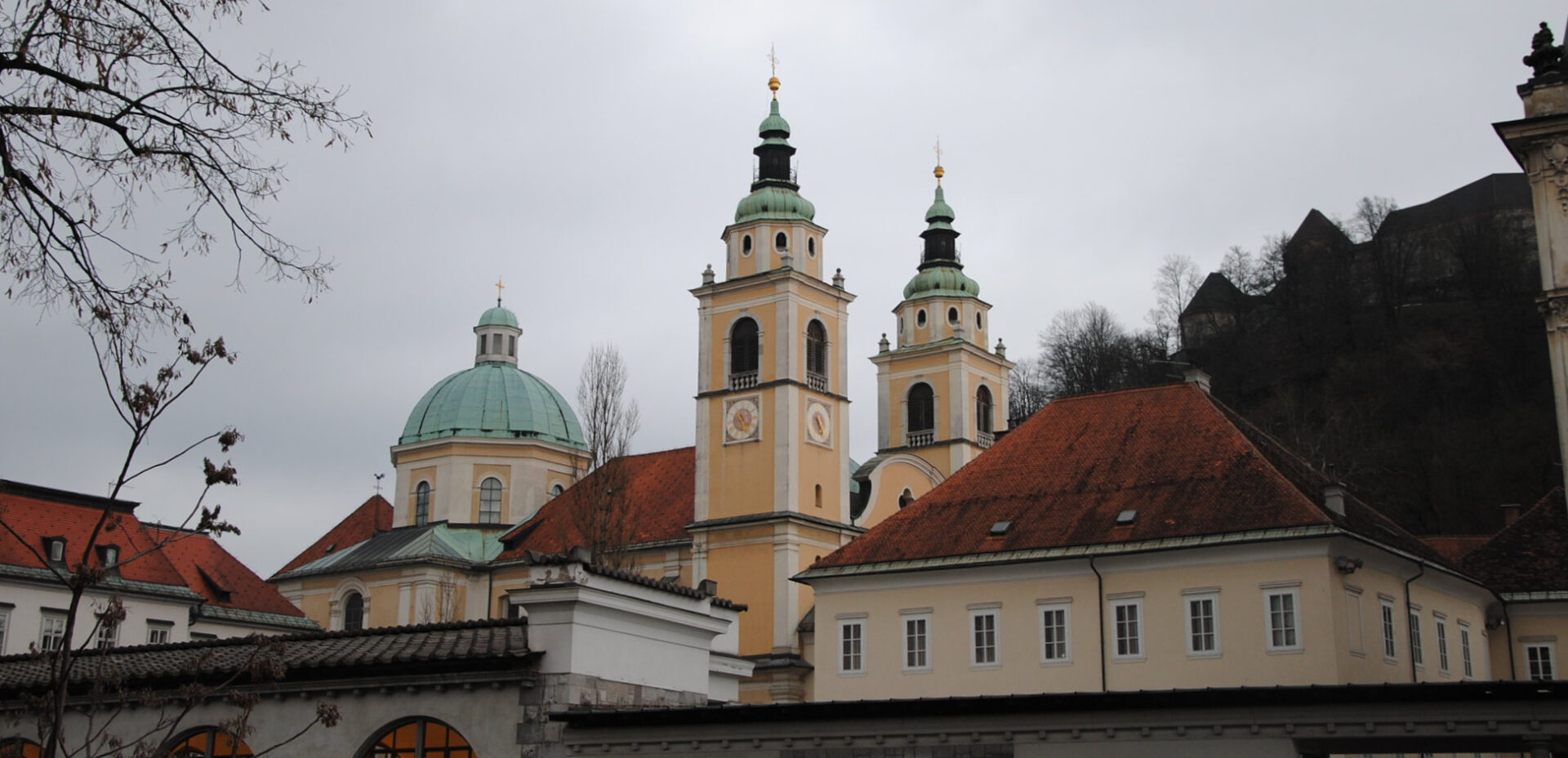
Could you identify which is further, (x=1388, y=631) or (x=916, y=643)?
(x=916, y=643)

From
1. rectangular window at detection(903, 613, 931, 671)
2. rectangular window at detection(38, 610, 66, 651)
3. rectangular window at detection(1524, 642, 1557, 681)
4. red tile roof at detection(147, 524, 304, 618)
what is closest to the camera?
rectangular window at detection(903, 613, 931, 671)

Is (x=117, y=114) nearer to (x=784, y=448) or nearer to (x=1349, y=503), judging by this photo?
(x=1349, y=503)

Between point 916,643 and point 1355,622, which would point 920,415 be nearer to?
point 916,643

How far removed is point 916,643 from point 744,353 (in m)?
22.1

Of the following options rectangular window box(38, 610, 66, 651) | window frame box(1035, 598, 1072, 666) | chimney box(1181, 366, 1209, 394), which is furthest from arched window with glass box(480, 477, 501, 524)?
window frame box(1035, 598, 1072, 666)

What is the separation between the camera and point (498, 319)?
72.7 metres

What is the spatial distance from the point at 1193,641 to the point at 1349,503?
4.84 meters

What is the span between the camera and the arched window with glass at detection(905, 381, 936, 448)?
67000 millimetres

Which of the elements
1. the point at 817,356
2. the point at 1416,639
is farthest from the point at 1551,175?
the point at 817,356

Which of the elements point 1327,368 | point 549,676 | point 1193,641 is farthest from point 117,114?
point 1327,368

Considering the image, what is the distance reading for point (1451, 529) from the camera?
6209cm

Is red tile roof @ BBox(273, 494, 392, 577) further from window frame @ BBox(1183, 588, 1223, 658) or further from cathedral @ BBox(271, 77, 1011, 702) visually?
window frame @ BBox(1183, 588, 1223, 658)

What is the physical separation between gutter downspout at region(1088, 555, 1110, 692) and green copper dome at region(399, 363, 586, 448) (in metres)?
37.9

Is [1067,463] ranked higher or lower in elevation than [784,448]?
lower
